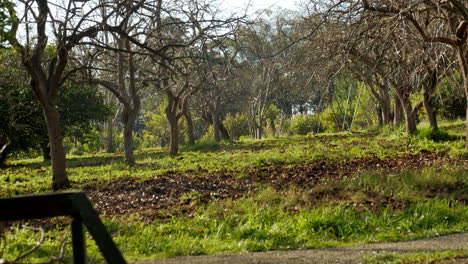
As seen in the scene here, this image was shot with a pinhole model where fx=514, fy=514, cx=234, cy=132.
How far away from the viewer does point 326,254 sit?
599 centimetres

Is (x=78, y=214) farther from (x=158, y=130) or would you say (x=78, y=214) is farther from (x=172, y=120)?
(x=158, y=130)

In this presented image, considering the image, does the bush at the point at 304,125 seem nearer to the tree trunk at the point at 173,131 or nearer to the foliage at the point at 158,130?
the foliage at the point at 158,130

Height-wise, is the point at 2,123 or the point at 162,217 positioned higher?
the point at 2,123

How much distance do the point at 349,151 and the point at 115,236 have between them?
1093 cm

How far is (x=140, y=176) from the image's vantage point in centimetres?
1446

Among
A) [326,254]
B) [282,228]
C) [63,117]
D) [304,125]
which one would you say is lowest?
[326,254]

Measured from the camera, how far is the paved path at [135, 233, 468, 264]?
18.9 feet

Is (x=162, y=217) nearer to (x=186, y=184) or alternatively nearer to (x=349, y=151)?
(x=186, y=184)

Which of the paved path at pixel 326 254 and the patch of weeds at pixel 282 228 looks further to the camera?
the patch of weeds at pixel 282 228

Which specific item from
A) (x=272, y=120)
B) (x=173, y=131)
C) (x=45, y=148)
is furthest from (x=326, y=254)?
(x=272, y=120)

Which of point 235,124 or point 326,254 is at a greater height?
point 235,124

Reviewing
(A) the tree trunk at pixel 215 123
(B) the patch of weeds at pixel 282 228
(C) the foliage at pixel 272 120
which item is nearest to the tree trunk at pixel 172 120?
(A) the tree trunk at pixel 215 123

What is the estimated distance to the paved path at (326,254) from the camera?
577cm

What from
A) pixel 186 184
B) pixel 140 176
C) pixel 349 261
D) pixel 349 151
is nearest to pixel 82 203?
pixel 349 261
